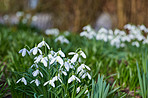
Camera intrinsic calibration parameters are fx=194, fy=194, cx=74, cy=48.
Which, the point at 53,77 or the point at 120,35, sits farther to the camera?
the point at 120,35

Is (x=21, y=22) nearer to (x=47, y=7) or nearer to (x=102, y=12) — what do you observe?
(x=47, y=7)

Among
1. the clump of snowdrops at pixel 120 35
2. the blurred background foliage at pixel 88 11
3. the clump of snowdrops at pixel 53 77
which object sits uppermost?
the blurred background foliage at pixel 88 11

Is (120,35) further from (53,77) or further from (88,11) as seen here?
(88,11)

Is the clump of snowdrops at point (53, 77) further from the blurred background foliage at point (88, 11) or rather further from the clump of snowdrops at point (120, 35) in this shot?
the blurred background foliage at point (88, 11)

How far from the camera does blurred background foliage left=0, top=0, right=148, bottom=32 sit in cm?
521

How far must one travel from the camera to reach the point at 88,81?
1721mm

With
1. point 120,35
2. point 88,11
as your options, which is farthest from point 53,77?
point 88,11

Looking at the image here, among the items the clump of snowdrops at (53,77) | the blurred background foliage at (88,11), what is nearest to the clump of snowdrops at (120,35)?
the blurred background foliage at (88,11)

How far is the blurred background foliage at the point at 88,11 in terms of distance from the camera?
521cm

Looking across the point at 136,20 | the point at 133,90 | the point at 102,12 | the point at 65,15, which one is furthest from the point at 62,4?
the point at 133,90

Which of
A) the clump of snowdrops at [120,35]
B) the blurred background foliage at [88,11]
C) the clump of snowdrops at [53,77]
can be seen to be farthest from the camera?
the blurred background foliage at [88,11]

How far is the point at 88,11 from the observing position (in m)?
6.56

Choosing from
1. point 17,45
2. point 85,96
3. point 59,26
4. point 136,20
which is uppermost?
point 59,26

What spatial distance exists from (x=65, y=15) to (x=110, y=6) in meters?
1.68
